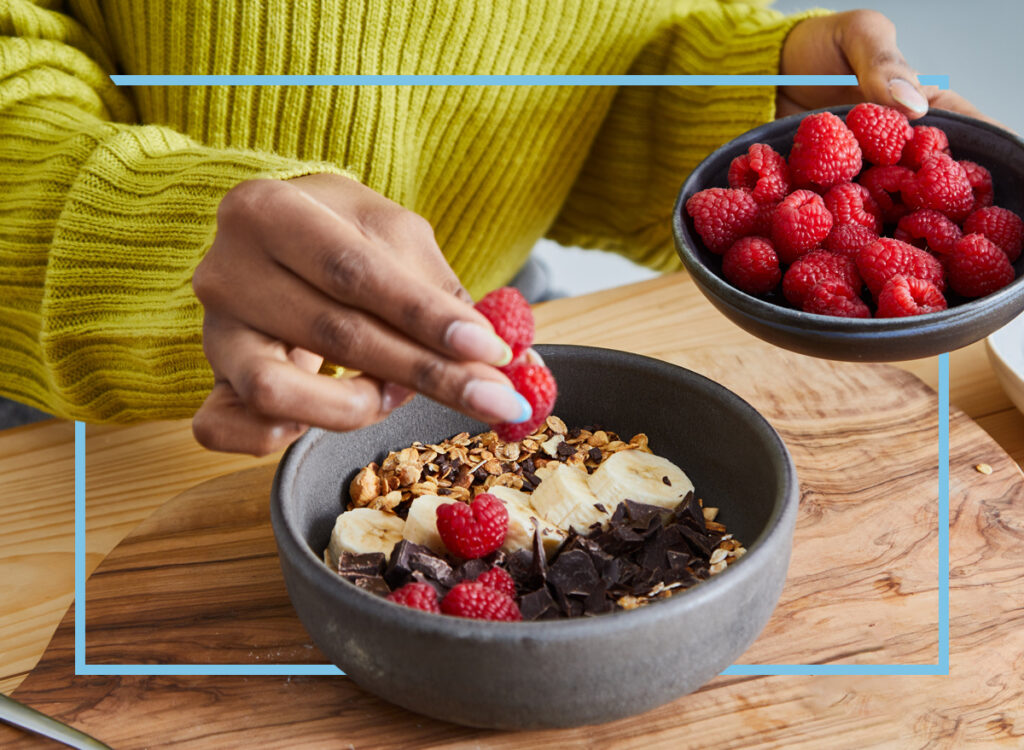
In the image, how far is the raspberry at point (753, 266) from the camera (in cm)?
85

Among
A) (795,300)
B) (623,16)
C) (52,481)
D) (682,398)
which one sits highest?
(623,16)

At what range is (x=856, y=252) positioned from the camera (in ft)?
2.85

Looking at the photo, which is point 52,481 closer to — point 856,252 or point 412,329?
point 412,329

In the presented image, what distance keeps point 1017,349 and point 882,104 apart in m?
0.31

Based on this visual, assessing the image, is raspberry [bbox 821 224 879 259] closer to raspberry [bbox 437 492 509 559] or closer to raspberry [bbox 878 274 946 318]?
raspberry [bbox 878 274 946 318]

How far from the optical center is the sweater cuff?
2.99ft

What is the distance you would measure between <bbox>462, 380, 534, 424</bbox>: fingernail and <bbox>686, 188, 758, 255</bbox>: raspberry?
0.40m

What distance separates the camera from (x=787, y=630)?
77 cm

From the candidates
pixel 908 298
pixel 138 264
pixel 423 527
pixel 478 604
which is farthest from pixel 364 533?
pixel 908 298

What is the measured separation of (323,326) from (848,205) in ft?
1.76

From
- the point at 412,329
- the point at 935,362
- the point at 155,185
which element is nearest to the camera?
the point at 412,329

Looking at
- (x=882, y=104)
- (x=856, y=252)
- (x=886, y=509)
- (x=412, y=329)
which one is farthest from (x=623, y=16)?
(x=412, y=329)

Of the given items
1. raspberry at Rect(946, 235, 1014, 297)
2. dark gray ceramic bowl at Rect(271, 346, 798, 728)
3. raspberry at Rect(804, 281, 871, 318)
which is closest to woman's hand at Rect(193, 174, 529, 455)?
dark gray ceramic bowl at Rect(271, 346, 798, 728)

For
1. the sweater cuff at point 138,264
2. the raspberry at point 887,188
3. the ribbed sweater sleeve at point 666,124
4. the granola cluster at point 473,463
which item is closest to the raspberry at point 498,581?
the granola cluster at point 473,463
